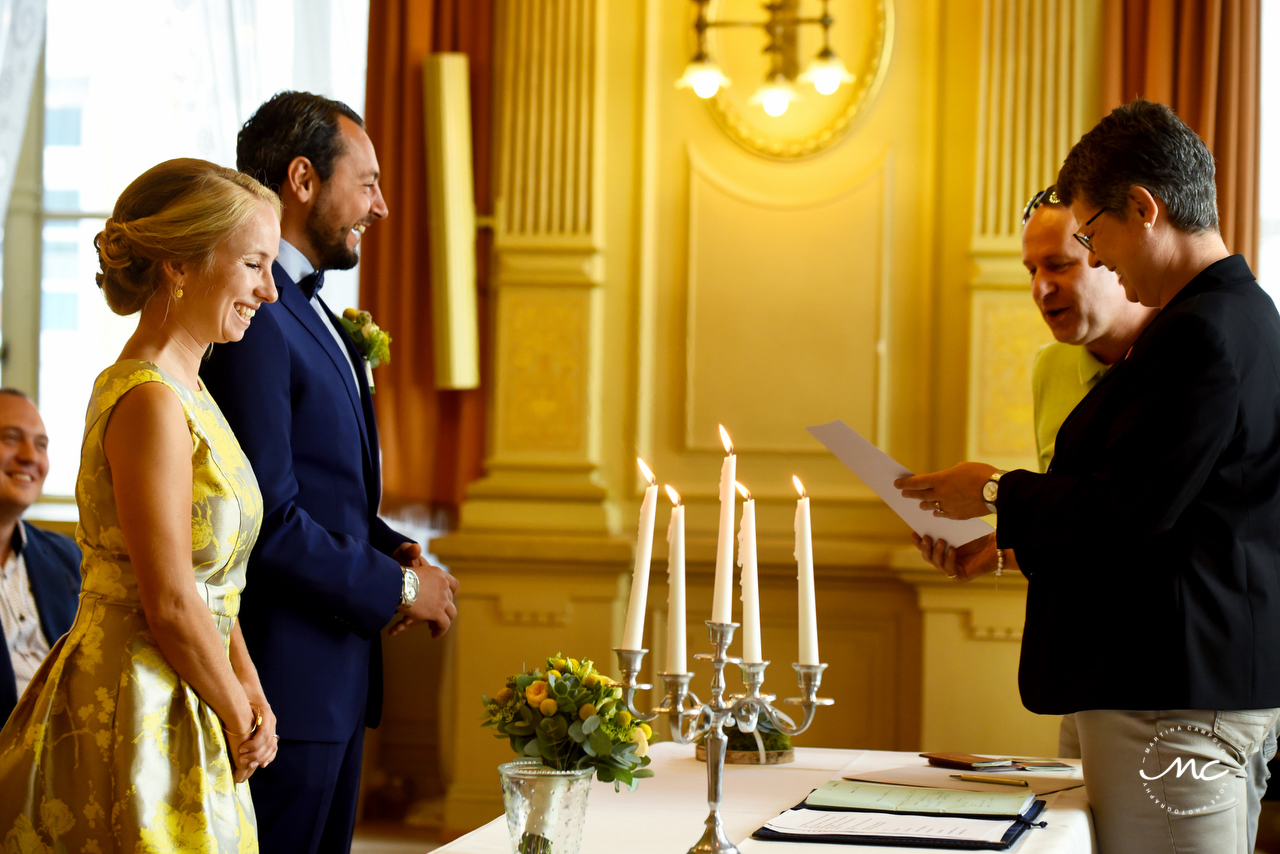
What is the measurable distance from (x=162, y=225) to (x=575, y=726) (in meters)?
0.89

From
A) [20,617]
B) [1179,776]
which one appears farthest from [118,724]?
[20,617]

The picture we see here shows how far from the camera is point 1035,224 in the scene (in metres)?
2.52

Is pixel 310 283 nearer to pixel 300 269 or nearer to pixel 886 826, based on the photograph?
pixel 300 269

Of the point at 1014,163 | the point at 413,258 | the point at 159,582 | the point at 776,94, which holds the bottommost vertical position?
the point at 159,582

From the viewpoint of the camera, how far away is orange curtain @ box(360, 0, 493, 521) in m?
4.22

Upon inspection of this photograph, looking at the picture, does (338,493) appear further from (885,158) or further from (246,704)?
(885,158)

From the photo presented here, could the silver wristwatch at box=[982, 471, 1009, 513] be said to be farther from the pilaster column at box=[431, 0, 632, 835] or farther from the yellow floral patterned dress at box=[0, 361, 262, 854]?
the pilaster column at box=[431, 0, 632, 835]

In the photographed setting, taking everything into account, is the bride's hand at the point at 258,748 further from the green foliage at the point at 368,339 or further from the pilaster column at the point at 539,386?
the pilaster column at the point at 539,386

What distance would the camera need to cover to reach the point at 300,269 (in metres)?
2.22

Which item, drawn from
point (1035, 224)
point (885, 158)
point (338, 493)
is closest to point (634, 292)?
point (885, 158)

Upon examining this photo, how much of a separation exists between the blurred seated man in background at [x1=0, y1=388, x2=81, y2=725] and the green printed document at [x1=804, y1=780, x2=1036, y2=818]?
218cm

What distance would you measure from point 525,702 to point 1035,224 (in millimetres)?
1647

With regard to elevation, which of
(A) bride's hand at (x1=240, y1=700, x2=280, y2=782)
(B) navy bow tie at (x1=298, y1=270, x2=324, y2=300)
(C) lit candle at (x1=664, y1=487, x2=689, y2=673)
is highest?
(B) navy bow tie at (x1=298, y1=270, x2=324, y2=300)

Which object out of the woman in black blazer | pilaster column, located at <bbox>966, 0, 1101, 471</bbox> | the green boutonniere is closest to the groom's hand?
the green boutonniere
